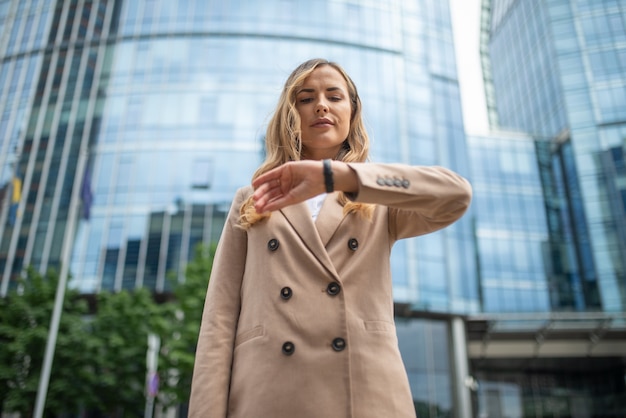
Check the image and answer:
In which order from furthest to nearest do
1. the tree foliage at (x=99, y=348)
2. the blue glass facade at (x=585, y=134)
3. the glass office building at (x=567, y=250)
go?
the blue glass facade at (x=585, y=134) → the glass office building at (x=567, y=250) → the tree foliage at (x=99, y=348)

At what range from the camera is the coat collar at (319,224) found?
167cm

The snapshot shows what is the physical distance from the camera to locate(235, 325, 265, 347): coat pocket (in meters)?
1.59

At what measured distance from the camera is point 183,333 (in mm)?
18641

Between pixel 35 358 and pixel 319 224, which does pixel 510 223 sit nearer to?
pixel 35 358

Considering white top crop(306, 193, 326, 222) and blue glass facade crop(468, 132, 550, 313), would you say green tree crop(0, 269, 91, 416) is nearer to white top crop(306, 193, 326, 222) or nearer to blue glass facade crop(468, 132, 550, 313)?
white top crop(306, 193, 326, 222)

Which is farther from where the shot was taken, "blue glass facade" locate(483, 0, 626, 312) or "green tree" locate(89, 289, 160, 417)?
"blue glass facade" locate(483, 0, 626, 312)

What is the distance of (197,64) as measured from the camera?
97.6 ft

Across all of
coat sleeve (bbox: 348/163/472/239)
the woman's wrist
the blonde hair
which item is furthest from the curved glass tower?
the woman's wrist

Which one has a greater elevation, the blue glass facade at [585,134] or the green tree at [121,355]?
the blue glass facade at [585,134]

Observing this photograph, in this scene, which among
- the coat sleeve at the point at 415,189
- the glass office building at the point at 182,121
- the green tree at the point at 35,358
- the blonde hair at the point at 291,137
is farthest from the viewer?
the glass office building at the point at 182,121

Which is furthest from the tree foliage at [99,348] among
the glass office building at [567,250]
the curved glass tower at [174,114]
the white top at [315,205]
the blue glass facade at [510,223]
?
the blue glass facade at [510,223]

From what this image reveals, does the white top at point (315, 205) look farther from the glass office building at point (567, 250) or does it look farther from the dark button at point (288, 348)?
the glass office building at point (567, 250)

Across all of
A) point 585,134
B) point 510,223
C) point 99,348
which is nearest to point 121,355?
point 99,348

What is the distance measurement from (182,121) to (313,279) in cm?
2820
